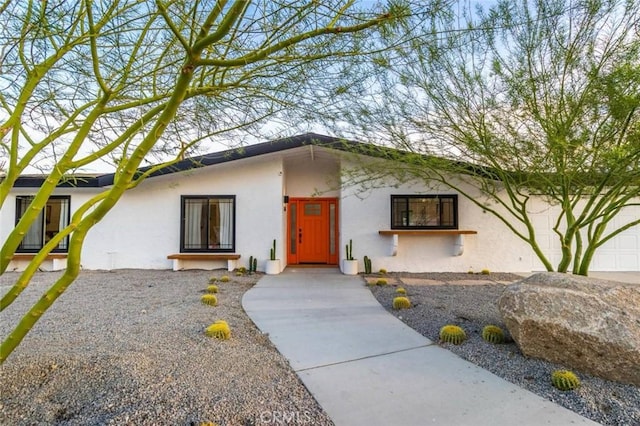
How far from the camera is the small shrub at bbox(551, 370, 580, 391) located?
2756 mm

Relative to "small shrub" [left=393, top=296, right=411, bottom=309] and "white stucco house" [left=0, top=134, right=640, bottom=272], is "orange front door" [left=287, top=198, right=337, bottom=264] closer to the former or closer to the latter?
"white stucco house" [left=0, top=134, right=640, bottom=272]

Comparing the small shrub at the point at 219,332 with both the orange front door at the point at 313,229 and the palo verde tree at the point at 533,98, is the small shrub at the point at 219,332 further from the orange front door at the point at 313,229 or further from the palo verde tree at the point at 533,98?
the orange front door at the point at 313,229

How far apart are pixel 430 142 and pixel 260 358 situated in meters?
4.73

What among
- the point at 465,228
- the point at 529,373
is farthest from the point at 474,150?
the point at 465,228

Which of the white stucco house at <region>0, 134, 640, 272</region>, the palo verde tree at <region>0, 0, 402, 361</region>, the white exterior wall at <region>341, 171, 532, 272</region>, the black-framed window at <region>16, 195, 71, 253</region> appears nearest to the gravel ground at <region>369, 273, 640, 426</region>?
the white exterior wall at <region>341, 171, 532, 272</region>

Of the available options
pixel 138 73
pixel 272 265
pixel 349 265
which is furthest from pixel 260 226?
pixel 138 73

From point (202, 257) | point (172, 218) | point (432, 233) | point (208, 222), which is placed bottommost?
point (202, 257)

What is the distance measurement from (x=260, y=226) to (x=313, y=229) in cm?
213

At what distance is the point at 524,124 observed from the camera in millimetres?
5004

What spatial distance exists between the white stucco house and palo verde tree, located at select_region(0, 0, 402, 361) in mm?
5656

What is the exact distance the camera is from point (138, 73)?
3256 millimetres

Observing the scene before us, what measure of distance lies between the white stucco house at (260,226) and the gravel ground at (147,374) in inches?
188

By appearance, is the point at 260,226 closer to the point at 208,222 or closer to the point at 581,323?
the point at 208,222

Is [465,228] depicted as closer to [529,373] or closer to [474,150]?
[474,150]
